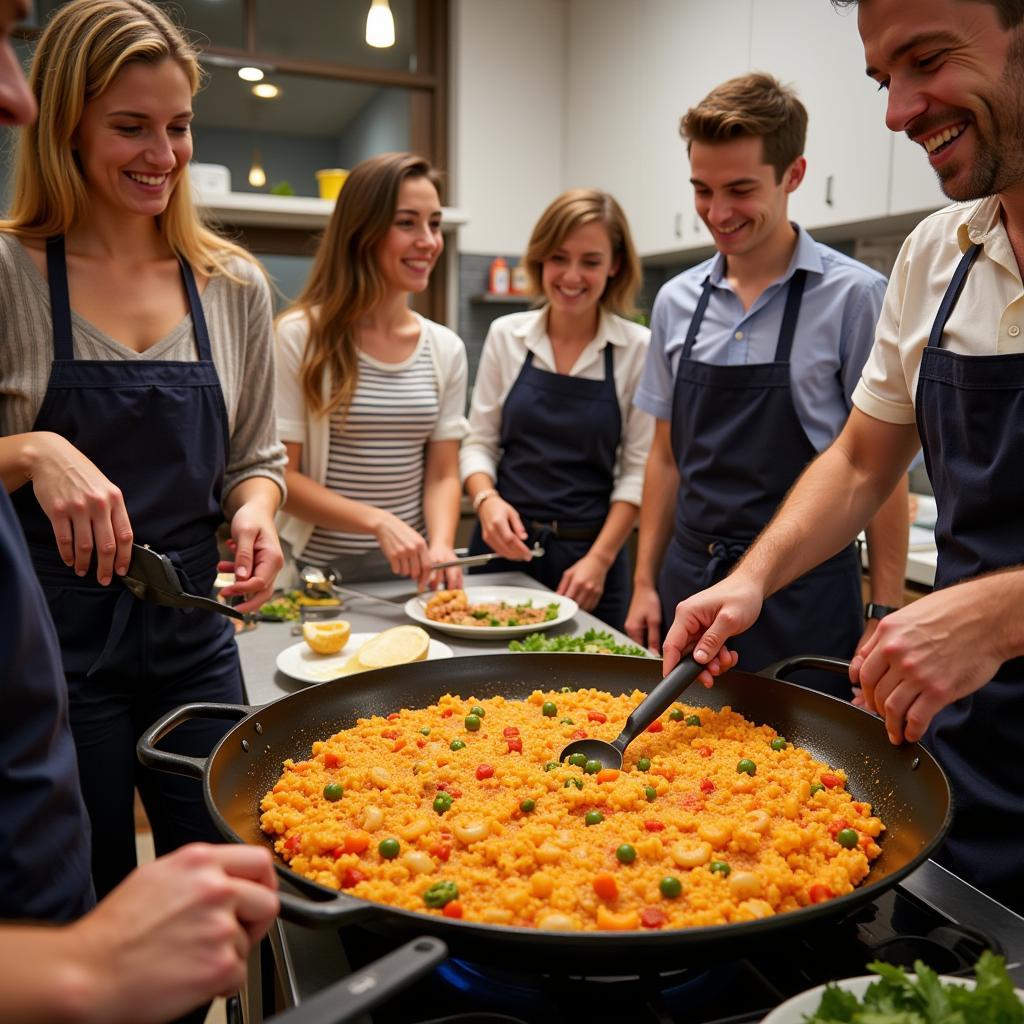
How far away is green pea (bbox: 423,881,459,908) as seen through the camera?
1.00 metres

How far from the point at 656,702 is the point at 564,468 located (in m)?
1.93

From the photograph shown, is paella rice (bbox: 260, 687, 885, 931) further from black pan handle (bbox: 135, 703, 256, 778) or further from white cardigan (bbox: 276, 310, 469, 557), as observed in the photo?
white cardigan (bbox: 276, 310, 469, 557)

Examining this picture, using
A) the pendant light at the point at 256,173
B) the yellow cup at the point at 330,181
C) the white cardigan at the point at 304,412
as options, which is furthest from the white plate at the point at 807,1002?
the pendant light at the point at 256,173

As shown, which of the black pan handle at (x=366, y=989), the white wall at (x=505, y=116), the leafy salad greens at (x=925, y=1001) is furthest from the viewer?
the white wall at (x=505, y=116)

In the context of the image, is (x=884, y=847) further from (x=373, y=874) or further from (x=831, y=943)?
(x=373, y=874)

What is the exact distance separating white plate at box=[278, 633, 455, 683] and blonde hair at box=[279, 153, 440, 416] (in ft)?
2.91

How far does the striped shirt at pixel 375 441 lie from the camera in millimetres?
2838

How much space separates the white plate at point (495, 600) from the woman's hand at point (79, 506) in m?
0.89

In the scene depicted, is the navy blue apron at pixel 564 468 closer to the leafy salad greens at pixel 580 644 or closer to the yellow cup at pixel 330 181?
the leafy salad greens at pixel 580 644

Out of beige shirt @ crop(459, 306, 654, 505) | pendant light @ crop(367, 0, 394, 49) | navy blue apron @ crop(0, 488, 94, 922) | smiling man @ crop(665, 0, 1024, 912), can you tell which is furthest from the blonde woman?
pendant light @ crop(367, 0, 394, 49)

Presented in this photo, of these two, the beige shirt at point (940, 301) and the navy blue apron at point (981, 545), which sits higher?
the beige shirt at point (940, 301)

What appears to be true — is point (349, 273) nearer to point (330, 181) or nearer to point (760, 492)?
point (760, 492)

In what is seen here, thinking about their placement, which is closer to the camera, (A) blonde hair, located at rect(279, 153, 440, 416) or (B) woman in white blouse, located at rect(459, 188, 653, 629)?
(A) blonde hair, located at rect(279, 153, 440, 416)

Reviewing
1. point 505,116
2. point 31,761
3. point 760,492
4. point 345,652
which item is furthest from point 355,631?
point 505,116
